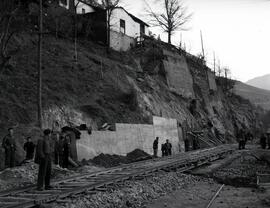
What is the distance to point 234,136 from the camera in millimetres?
56625

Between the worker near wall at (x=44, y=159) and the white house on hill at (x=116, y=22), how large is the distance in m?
34.2

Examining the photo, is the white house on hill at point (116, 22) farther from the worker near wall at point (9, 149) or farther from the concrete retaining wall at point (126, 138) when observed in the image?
the worker near wall at point (9, 149)

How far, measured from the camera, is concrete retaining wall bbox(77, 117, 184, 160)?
23172mm

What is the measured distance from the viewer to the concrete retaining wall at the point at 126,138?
76.0 ft

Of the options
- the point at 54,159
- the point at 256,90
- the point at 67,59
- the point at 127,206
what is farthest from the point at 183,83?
the point at 256,90

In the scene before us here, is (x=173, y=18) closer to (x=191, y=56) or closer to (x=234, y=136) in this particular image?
(x=191, y=56)

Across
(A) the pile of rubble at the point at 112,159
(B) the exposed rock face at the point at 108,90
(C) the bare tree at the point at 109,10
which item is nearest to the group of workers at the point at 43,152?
(B) the exposed rock face at the point at 108,90

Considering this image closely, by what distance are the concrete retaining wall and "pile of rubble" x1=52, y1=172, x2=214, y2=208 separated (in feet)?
26.5

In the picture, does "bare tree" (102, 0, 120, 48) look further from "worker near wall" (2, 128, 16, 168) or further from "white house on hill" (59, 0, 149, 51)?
"worker near wall" (2, 128, 16, 168)

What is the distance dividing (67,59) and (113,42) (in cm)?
1117

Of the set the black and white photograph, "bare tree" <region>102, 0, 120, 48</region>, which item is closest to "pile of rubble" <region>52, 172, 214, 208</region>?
the black and white photograph

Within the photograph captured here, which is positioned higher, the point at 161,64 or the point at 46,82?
the point at 161,64

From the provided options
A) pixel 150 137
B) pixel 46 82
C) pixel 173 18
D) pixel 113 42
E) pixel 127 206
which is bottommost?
pixel 127 206

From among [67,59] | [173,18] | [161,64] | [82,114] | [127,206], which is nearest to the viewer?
[127,206]
